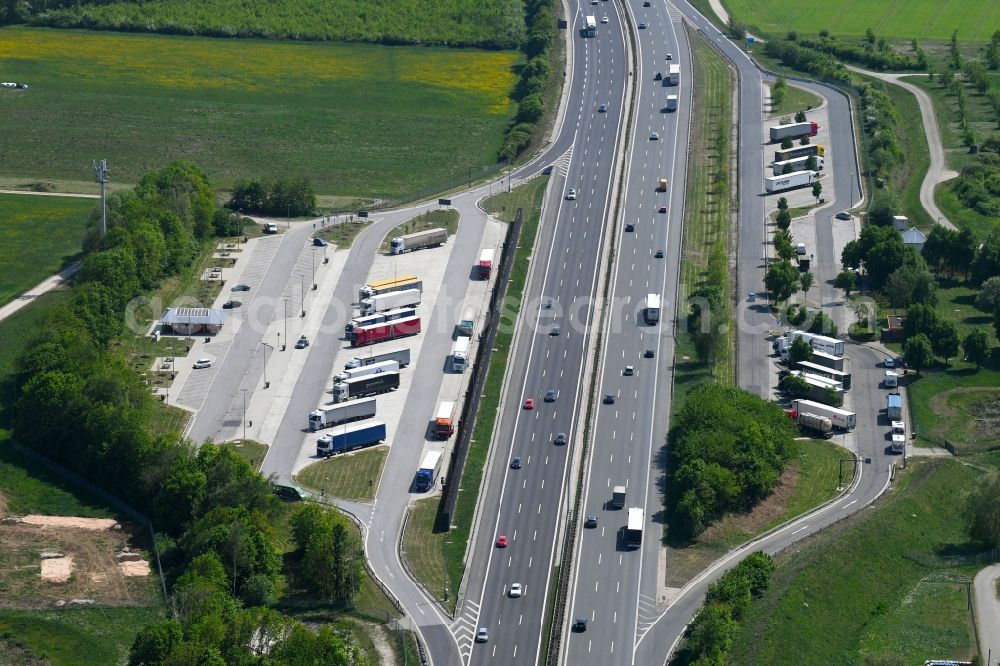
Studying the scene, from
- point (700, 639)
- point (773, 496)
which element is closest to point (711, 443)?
point (773, 496)

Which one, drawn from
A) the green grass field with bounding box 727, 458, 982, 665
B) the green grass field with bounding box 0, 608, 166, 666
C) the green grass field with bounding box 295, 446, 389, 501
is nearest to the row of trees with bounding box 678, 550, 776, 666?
the green grass field with bounding box 727, 458, 982, 665

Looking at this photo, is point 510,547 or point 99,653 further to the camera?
point 510,547

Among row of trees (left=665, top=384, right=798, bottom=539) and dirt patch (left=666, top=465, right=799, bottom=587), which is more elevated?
row of trees (left=665, top=384, right=798, bottom=539)

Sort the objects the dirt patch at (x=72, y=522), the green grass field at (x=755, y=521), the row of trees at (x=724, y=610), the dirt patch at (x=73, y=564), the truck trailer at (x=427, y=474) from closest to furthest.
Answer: the row of trees at (x=724, y=610) → the dirt patch at (x=73, y=564) → the green grass field at (x=755, y=521) → the dirt patch at (x=72, y=522) → the truck trailer at (x=427, y=474)

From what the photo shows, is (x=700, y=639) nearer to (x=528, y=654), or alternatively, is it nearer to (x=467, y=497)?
(x=528, y=654)

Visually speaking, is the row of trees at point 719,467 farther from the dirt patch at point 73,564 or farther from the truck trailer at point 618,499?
the dirt patch at point 73,564

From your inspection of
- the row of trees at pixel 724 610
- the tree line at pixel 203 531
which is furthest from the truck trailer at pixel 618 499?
the tree line at pixel 203 531

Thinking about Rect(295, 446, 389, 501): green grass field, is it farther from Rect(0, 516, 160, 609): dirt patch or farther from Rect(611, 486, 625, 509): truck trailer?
Rect(611, 486, 625, 509): truck trailer
